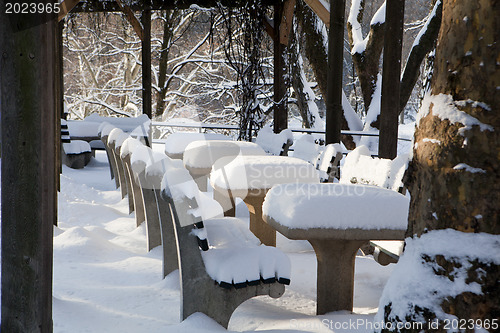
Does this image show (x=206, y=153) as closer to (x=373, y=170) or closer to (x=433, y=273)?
(x=373, y=170)

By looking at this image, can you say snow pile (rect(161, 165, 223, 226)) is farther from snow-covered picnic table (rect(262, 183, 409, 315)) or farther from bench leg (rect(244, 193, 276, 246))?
bench leg (rect(244, 193, 276, 246))

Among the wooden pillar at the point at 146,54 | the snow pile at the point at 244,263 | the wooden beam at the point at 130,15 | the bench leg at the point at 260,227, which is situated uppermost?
the wooden beam at the point at 130,15

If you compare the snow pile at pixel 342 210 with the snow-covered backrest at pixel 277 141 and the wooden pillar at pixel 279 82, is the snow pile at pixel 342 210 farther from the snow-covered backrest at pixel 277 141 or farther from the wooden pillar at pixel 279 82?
the wooden pillar at pixel 279 82

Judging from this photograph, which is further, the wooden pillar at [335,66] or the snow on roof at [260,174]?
the wooden pillar at [335,66]

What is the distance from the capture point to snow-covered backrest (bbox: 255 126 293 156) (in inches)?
229

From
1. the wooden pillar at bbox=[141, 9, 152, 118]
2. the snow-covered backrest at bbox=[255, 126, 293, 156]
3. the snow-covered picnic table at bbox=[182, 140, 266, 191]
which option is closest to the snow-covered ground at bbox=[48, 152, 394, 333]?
the snow-covered picnic table at bbox=[182, 140, 266, 191]

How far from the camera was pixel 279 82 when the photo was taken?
349 inches

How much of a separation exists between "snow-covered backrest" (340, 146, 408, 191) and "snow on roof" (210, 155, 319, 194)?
0.27 m

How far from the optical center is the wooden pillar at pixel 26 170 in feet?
6.36

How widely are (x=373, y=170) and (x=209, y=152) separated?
2.20 metres

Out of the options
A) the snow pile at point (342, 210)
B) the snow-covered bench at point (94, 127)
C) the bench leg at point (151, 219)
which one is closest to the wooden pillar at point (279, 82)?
the snow-covered bench at point (94, 127)

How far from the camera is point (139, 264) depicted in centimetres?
371

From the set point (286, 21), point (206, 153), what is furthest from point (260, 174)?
point (286, 21)

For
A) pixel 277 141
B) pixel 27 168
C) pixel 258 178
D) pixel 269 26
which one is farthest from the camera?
pixel 269 26
